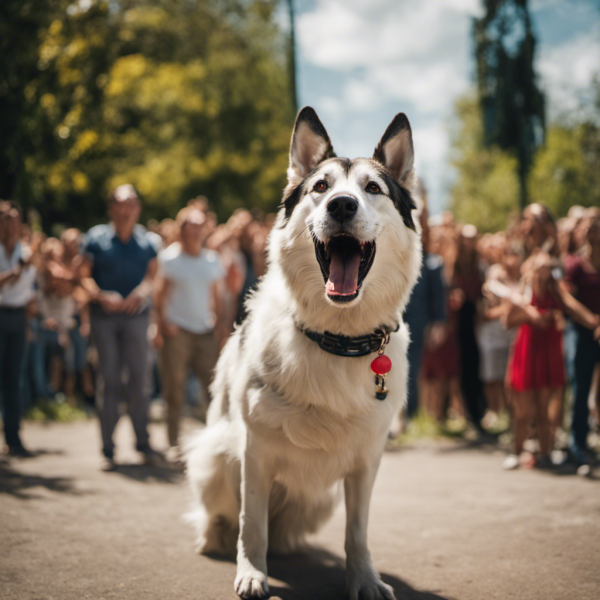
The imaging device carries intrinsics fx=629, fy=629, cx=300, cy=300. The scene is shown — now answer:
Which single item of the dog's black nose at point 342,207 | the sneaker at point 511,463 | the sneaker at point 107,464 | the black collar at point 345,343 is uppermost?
the dog's black nose at point 342,207

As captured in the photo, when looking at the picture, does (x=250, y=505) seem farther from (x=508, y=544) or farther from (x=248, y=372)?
(x=508, y=544)

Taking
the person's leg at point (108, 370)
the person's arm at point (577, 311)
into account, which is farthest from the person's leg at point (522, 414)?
the person's leg at point (108, 370)

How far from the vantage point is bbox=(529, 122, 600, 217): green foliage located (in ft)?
78.3

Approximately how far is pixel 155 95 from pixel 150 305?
22.6 m

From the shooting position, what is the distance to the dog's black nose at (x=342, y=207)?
A: 3.12 meters

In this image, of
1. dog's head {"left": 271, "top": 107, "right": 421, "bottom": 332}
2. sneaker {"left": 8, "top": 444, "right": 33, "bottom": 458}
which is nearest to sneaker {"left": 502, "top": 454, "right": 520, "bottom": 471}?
dog's head {"left": 271, "top": 107, "right": 421, "bottom": 332}

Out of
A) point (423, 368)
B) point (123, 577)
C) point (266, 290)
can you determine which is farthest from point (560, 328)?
point (123, 577)

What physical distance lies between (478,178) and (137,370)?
129ft

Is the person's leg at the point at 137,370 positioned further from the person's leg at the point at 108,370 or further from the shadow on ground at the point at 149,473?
the shadow on ground at the point at 149,473

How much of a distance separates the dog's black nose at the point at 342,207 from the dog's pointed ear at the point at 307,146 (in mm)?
614

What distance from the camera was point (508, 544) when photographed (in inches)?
165

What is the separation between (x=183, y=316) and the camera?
6.90 metres

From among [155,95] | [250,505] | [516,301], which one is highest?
[155,95]

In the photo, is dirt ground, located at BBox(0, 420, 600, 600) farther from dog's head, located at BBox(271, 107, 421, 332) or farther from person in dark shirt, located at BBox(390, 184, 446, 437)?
dog's head, located at BBox(271, 107, 421, 332)
